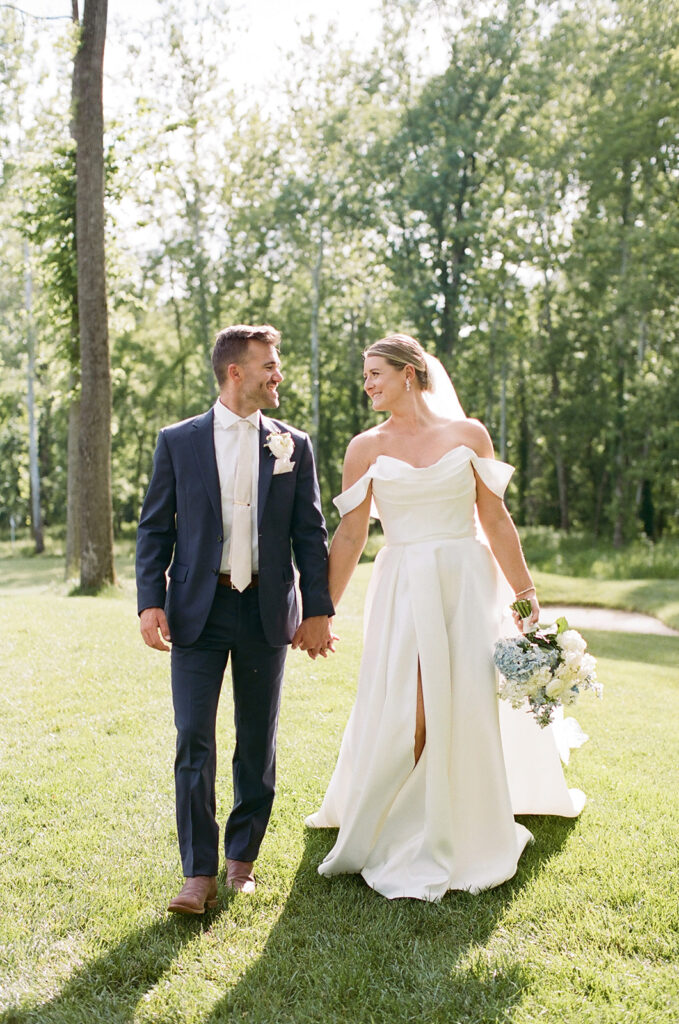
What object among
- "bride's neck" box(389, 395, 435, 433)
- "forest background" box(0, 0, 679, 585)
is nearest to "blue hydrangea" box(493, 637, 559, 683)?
"bride's neck" box(389, 395, 435, 433)

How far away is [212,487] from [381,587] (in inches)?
40.0

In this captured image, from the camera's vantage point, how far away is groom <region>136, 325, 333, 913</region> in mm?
3703

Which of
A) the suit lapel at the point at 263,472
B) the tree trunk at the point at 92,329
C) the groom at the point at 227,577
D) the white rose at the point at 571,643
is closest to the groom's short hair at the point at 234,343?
the groom at the point at 227,577

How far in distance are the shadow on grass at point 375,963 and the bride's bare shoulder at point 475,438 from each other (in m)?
1.94

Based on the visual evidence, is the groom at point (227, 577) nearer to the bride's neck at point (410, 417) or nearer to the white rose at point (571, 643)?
the bride's neck at point (410, 417)

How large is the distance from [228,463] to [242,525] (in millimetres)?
290

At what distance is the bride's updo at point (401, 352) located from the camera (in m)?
4.20

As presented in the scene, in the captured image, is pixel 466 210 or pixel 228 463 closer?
pixel 228 463

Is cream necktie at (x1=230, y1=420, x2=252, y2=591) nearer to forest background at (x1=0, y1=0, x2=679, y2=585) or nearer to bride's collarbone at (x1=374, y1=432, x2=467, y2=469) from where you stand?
bride's collarbone at (x1=374, y1=432, x2=467, y2=469)

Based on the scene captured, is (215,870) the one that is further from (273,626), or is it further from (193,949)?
(273,626)

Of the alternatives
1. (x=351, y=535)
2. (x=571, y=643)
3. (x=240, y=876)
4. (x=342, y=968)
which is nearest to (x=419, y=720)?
(x=571, y=643)

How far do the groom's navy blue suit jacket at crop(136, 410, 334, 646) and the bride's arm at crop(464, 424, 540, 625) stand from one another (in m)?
0.94

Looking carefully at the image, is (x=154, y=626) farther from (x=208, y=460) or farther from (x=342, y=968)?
(x=342, y=968)

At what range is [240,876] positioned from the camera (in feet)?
12.9
